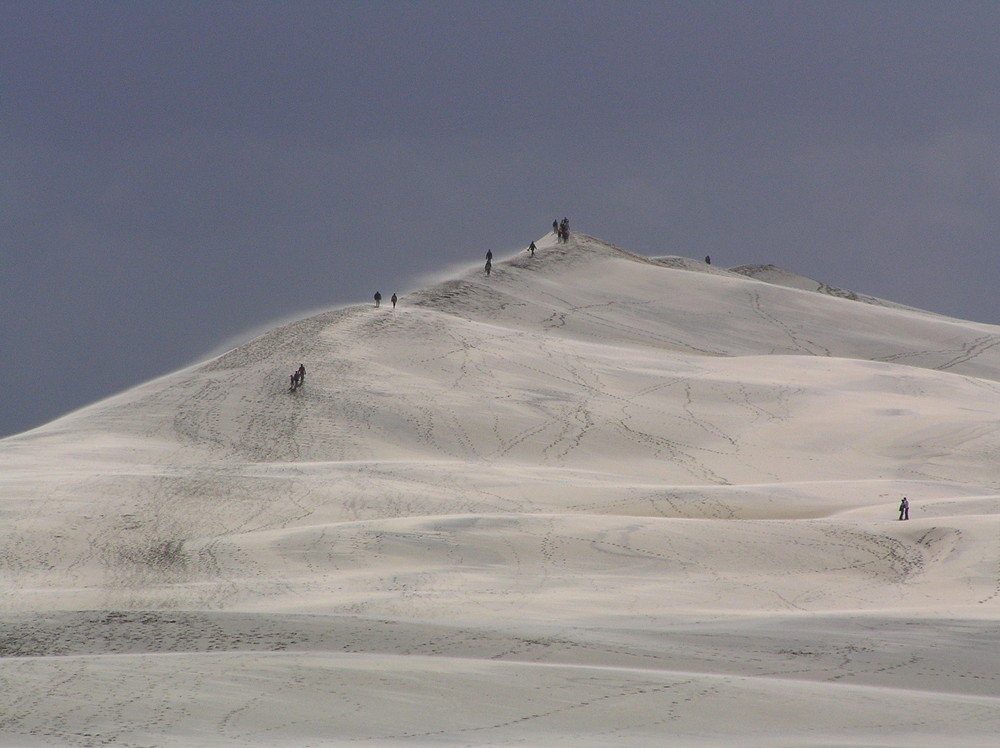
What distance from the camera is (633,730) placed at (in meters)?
14.1

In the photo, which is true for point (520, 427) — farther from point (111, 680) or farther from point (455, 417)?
point (111, 680)

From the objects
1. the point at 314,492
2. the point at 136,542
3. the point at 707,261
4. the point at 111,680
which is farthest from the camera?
the point at 707,261

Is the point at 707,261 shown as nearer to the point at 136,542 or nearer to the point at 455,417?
the point at 455,417

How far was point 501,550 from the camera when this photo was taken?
23.9 metres

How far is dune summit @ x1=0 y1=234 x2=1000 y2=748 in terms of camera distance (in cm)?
1463

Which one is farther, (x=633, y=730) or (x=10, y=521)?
(x=10, y=521)

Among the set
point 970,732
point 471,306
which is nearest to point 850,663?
point 970,732

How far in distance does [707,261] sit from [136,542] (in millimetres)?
61592

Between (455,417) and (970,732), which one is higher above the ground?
(455,417)

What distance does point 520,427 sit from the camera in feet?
134

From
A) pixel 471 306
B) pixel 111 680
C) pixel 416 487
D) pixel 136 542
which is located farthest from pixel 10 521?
pixel 471 306

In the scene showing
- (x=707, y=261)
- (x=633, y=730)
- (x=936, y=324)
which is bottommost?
(x=633, y=730)

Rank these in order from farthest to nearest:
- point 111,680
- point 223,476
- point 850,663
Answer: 1. point 223,476
2. point 850,663
3. point 111,680

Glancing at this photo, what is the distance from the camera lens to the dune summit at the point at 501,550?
14633 millimetres
